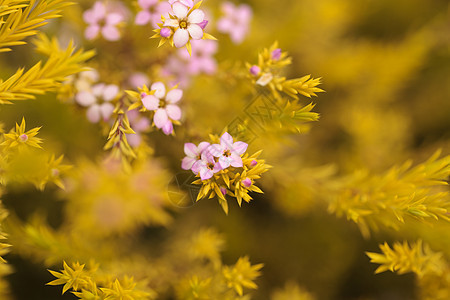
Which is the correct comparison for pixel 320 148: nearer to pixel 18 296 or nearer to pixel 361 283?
pixel 361 283

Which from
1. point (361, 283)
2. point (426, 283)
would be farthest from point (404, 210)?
point (361, 283)

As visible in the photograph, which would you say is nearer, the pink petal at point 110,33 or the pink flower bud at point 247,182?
the pink flower bud at point 247,182

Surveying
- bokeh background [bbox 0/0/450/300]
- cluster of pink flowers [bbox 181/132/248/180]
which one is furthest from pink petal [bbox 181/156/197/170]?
bokeh background [bbox 0/0/450/300]

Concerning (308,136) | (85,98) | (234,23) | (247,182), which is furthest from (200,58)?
(308,136)

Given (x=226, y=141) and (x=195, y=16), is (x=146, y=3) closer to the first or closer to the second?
(x=195, y=16)

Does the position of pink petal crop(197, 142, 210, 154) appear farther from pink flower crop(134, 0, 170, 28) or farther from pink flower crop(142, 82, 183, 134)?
pink flower crop(134, 0, 170, 28)

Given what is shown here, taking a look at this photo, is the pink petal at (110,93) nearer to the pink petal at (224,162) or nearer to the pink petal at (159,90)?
the pink petal at (159,90)

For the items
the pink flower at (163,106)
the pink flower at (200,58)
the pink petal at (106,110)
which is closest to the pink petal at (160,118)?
the pink flower at (163,106)
